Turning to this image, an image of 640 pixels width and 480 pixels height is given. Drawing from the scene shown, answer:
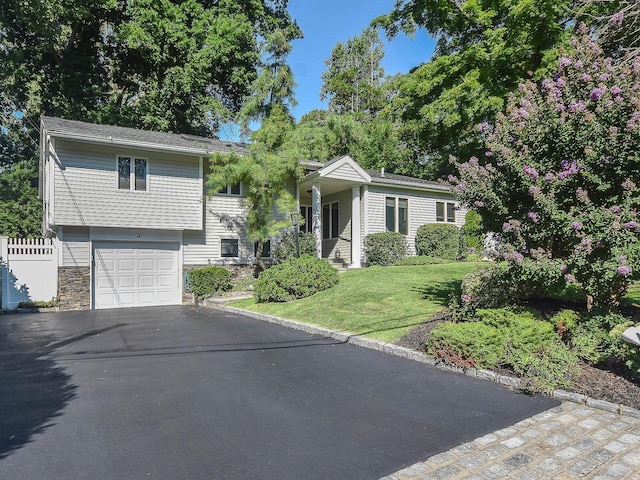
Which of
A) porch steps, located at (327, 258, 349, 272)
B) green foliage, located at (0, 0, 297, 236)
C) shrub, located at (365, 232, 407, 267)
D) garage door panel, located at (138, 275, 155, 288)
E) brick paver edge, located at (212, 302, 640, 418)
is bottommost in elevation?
brick paver edge, located at (212, 302, 640, 418)

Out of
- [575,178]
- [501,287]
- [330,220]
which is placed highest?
[330,220]

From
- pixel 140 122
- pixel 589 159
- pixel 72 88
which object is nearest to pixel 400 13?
pixel 589 159

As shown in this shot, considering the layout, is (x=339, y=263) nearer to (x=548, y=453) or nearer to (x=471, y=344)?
(x=471, y=344)

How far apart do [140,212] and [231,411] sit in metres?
11.4

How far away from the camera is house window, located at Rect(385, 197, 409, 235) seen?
18156 mm

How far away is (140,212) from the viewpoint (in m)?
13.8

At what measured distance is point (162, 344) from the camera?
7250 mm

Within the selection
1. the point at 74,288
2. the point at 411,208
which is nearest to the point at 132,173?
the point at 74,288

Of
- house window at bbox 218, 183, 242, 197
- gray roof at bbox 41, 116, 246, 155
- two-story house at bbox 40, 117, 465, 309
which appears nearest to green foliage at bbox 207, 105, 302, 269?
house window at bbox 218, 183, 242, 197

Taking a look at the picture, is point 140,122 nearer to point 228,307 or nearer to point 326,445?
point 228,307

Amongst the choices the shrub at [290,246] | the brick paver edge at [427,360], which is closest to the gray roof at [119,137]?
the shrub at [290,246]

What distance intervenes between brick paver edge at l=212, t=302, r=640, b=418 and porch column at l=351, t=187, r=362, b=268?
746cm

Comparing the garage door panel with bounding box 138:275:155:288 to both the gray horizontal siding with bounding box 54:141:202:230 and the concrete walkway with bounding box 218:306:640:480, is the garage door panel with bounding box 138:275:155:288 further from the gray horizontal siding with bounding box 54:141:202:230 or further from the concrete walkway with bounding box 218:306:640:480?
the concrete walkway with bounding box 218:306:640:480

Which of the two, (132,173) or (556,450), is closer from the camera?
(556,450)
